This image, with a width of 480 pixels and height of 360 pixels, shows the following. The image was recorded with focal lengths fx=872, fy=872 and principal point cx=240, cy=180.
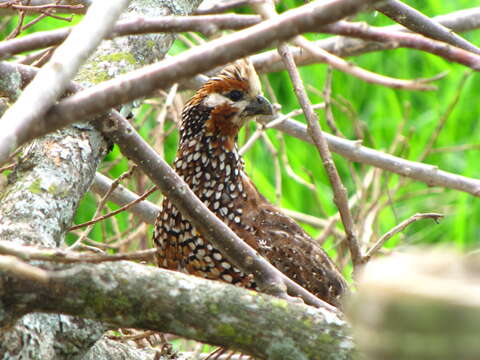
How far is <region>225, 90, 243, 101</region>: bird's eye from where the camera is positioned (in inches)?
113

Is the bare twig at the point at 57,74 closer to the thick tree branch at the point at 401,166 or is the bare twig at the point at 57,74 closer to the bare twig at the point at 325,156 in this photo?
the bare twig at the point at 325,156

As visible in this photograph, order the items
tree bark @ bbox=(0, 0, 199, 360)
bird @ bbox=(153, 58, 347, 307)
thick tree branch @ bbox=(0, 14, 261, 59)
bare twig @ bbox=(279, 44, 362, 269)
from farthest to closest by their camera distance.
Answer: bird @ bbox=(153, 58, 347, 307)
bare twig @ bbox=(279, 44, 362, 269)
tree bark @ bbox=(0, 0, 199, 360)
thick tree branch @ bbox=(0, 14, 261, 59)

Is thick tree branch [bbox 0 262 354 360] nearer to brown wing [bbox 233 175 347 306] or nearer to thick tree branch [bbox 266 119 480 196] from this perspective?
brown wing [bbox 233 175 347 306]

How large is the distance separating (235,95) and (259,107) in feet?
0.29

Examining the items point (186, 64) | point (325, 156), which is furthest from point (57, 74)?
point (325, 156)

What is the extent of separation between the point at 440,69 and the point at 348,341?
4079 mm

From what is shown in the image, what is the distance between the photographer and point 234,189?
9.26ft

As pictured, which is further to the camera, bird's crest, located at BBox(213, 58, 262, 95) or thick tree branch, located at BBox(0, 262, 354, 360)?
bird's crest, located at BBox(213, 58, 262, 95)

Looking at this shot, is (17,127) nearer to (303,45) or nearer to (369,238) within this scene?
(303,45)

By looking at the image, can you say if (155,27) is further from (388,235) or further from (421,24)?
(388,235)

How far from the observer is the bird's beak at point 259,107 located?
2.87 metres

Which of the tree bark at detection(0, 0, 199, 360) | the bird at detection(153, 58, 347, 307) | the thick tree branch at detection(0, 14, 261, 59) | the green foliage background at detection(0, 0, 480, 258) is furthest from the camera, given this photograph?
the green foliage background at detection(0, 0, 480, 258)

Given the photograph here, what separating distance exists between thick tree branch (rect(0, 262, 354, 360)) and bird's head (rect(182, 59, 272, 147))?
141 cm

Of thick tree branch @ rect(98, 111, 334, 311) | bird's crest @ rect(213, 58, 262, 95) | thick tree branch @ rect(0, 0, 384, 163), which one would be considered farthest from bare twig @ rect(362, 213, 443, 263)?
thick tree branch @ rect(0, 0, 384, 163)
